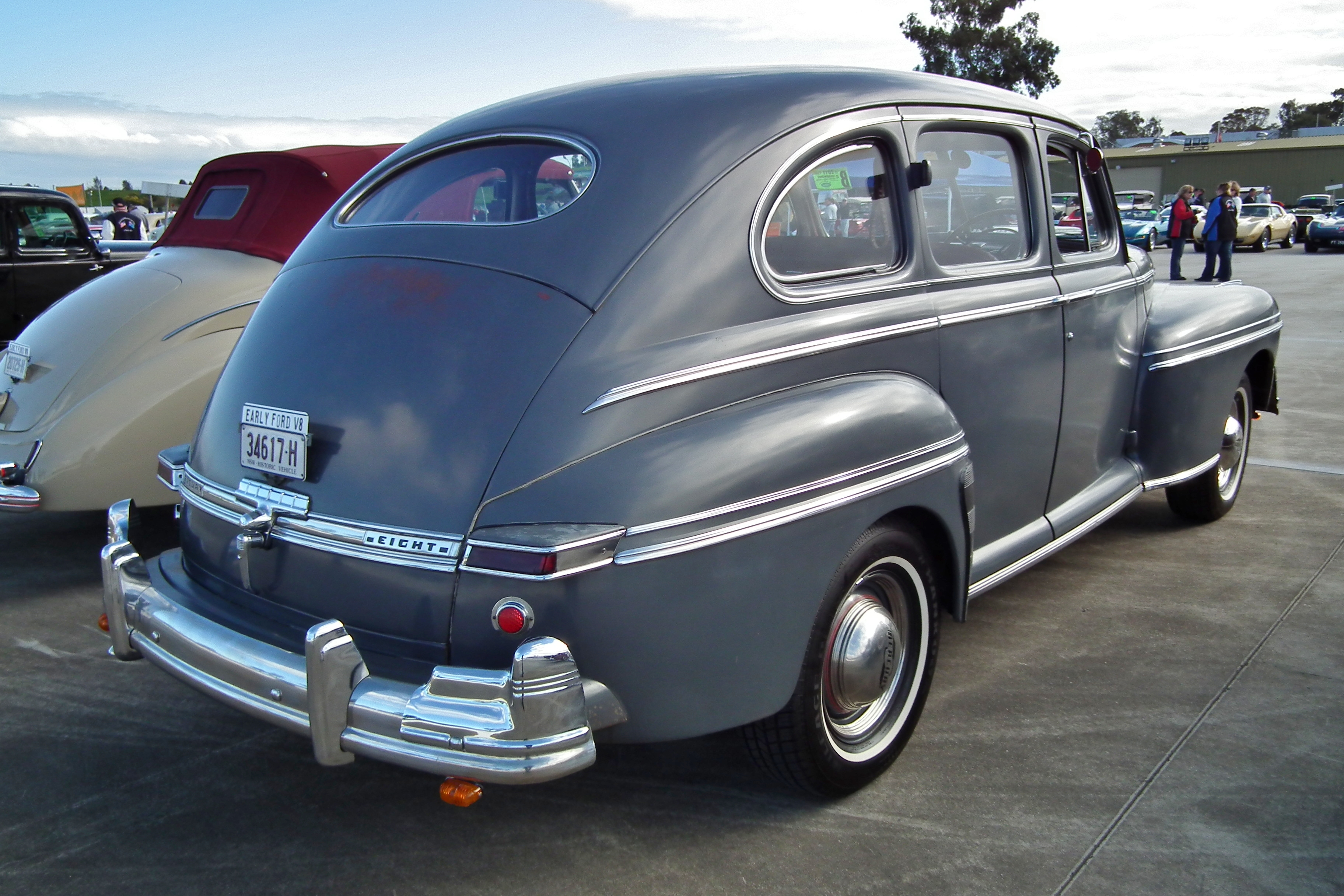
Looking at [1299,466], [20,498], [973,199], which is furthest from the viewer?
[1299,466]

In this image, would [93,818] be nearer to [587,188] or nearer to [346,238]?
[346,238]

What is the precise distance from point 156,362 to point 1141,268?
4290mm

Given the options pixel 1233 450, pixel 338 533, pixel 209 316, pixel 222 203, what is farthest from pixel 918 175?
pixel 222 203

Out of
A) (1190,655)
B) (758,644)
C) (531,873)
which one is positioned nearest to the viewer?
(758,644)

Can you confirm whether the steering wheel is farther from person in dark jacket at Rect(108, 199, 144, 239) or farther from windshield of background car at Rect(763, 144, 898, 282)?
person in dark jacket at Rect(108, 199, 144, 239)

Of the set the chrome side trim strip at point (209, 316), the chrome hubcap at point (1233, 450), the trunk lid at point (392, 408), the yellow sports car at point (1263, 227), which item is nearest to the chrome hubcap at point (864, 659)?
the trunk lid at point (392, 408)

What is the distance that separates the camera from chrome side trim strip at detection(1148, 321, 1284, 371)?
437 cm

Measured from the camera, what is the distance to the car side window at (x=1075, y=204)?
13.1ft

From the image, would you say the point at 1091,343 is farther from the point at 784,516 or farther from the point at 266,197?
the point at 266,197

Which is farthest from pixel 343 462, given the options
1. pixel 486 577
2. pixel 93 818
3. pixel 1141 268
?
pixel 1141 268

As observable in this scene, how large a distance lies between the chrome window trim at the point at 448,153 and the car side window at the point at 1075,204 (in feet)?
6.45

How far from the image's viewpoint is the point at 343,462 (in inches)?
97.8

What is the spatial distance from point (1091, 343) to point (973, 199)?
2.69ft

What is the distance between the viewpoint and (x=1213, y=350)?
15.2 ft
